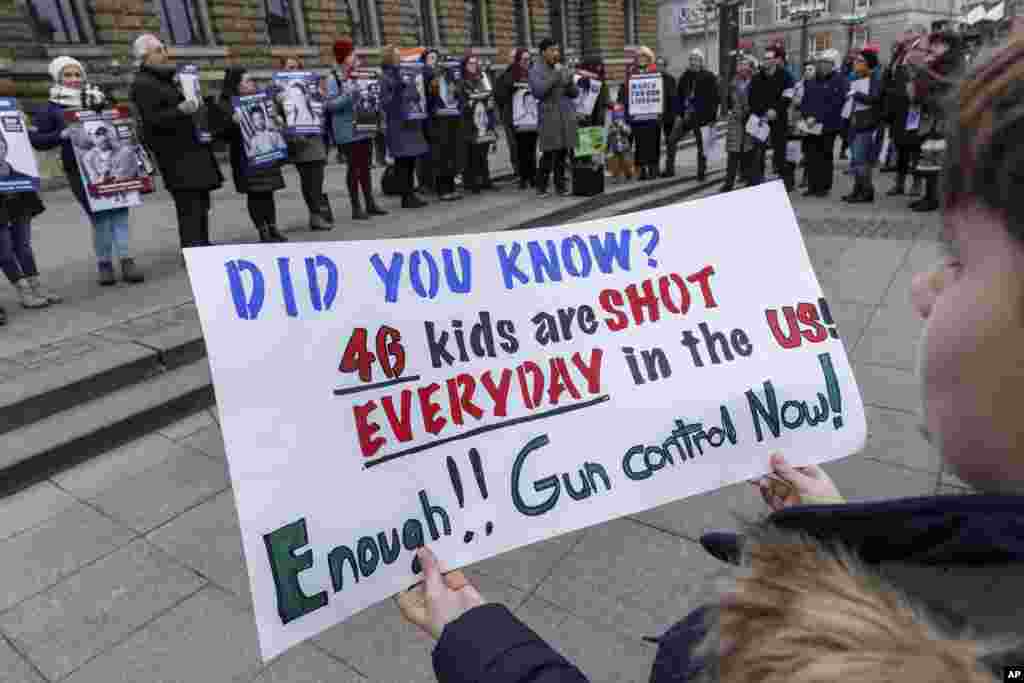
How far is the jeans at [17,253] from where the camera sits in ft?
14.6

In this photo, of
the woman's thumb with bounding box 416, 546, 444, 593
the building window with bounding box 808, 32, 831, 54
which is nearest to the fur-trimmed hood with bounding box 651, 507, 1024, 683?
the woman's thumb with bounding box 416, 546, 444, 593

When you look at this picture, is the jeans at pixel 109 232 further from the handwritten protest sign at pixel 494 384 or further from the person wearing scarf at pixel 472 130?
the handwritten protest sign at pixel 494 384

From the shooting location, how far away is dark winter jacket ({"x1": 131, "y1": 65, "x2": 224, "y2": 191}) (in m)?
4.86

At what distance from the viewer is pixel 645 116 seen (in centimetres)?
933

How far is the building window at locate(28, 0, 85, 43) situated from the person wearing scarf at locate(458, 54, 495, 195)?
8.68 m

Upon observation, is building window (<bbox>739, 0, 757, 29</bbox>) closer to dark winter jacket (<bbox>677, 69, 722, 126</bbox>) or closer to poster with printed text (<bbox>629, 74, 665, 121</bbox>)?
dark winter jacket (<bbox>677, 69, 722, 126</bbox>)

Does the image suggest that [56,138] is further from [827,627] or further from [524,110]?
[827,627]

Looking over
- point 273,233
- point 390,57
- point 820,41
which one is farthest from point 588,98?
point 820,41

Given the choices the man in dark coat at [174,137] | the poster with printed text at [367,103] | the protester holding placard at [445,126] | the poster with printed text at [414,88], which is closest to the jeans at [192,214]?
the man in dark coat at [174,137]

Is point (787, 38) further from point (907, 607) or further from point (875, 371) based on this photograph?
point (907, 607)

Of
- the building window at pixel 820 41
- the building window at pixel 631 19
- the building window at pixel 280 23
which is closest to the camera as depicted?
the building window at pixel 280 23

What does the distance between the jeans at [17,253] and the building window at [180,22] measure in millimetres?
11663

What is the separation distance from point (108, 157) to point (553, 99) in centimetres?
505

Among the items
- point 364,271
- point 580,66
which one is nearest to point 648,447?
point 364,271
